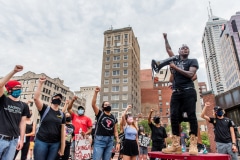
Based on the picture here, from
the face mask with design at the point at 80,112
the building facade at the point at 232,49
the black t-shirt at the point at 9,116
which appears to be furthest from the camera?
the building facade at the point at 232,49

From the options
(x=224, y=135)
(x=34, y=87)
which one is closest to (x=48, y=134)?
(x=224, y=135)

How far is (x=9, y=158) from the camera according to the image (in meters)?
2.94

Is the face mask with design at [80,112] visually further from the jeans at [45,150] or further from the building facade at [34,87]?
the building facade at [34,87]

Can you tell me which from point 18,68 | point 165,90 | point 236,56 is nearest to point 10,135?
point 18,68

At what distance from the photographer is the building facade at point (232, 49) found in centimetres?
7238

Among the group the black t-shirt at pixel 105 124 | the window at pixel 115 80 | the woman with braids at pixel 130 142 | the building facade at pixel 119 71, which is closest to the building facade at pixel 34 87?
the building facade at pixel 119 71

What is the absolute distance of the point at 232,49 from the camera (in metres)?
75.3

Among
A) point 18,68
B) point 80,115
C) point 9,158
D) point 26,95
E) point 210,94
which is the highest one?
point 26,95

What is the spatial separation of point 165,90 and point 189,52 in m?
75.4

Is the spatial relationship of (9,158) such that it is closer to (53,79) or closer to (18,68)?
(18,68)

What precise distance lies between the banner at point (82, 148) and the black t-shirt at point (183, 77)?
11.1 ft

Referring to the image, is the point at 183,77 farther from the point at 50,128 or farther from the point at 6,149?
the point at 6,149

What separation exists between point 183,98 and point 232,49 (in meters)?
88.1

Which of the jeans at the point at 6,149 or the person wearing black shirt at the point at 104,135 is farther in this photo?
the person wearing black shirt at the point at 104,135
